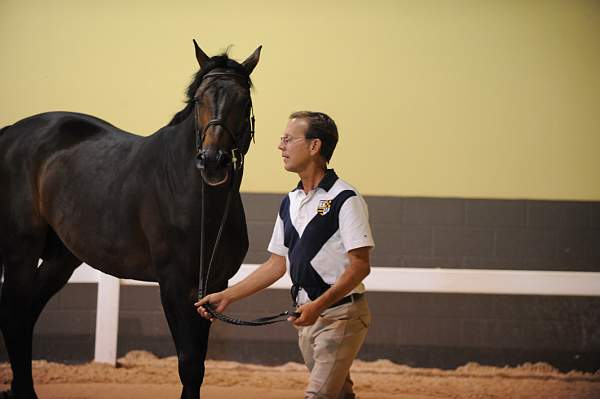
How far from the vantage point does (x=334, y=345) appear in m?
2.26

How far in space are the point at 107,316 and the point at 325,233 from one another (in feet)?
9.76

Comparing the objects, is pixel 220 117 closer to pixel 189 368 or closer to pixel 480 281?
pixel 189 368

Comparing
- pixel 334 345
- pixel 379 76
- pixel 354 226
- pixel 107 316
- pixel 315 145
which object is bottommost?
pixel 107 316

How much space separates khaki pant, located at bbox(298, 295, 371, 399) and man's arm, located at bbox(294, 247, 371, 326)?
12 cm

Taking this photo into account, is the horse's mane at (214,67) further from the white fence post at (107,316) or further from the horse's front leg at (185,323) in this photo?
the white fence post at (107,316)

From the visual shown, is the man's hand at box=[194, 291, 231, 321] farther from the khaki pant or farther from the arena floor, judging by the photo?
the arena floor

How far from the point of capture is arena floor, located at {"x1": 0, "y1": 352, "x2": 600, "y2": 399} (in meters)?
4.33

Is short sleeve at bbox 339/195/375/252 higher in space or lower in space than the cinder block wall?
higher

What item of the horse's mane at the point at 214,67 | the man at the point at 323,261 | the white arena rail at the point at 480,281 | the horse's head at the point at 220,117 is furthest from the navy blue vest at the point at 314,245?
the white arena rail at the point at 480,281

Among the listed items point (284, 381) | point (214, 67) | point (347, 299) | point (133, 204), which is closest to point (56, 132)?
point (133, 204)

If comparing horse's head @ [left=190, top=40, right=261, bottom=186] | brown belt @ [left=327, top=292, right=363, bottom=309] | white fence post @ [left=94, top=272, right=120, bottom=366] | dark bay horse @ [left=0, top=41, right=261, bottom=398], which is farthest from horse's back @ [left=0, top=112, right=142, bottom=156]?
brown belt @ [left=327, top=292, right=363, bottom=309]

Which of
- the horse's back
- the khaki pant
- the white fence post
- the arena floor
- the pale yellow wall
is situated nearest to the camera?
the khaki pant

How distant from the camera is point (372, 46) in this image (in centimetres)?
508

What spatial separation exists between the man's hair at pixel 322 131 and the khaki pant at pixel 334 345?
540 millimetres
